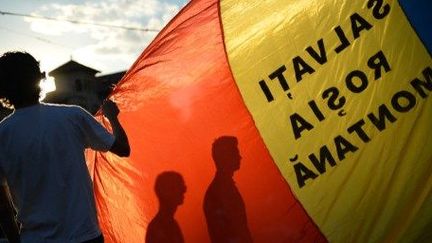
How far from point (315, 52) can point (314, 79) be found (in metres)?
0.18

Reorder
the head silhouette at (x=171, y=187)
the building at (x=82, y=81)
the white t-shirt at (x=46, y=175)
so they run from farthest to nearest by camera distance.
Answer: the building at (x=82, y=81), the head silhouette at (x=171, y=187), the white t-shirt at (x=46, y=175)

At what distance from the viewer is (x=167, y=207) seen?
3434mm

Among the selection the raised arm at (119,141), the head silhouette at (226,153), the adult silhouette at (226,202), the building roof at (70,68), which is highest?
the building roof at (70,68)

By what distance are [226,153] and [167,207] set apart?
24.3 inches

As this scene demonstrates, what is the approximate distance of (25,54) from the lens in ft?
7.25

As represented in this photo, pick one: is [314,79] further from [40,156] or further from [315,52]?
[40,156]

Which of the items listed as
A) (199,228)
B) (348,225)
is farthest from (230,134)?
(348,225)

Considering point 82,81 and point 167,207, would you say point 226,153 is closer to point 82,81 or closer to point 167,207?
point 167,207

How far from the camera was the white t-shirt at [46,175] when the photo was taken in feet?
6.98

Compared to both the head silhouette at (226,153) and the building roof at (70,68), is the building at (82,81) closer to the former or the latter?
the building roof at (70,68)

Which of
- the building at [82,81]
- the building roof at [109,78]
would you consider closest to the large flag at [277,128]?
the building roof at [109,78]

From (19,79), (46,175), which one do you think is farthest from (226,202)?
(19,79)

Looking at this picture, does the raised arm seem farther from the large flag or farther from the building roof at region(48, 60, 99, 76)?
the building roof at region(48, 60, 99, 76)

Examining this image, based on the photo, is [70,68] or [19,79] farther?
[70,68]
